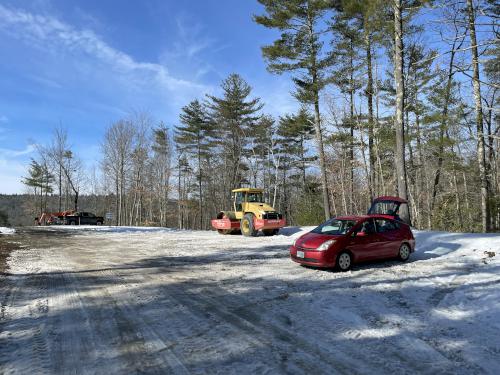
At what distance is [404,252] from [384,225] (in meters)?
1.09

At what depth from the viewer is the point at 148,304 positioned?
6375mm

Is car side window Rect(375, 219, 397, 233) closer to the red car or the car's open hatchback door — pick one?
the red car

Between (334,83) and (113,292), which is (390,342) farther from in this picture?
(334,83)

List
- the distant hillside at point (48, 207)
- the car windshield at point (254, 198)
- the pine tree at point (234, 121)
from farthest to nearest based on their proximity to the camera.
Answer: the distant hillside at point (48, 207) → the pine tree at point (234, 121) → the car windshield at point (254, 198)

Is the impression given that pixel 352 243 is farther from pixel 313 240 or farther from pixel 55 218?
pixel 55 218

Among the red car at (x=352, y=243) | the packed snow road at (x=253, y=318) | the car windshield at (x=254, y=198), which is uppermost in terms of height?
the car windshield at (x=254, y=198)

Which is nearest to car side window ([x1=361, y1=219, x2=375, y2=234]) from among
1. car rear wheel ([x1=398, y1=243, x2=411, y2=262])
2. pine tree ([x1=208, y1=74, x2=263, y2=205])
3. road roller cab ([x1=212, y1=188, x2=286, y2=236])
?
car rear wheel ([x1=398, y1=243, x2=411, y2=262])

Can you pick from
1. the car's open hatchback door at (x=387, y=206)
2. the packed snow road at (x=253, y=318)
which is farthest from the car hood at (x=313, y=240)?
the car's open hatchback door at (x=387, y=206)

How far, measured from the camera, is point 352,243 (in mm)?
9328

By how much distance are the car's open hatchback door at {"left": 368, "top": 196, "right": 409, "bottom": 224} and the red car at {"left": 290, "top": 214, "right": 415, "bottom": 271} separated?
7.78 feet

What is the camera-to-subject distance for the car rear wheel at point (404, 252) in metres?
10.4

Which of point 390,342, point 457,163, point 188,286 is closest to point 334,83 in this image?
point 457,163

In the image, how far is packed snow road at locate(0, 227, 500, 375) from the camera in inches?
162

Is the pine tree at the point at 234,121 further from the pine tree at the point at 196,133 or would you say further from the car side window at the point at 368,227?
the car side window at the point at 368,227
